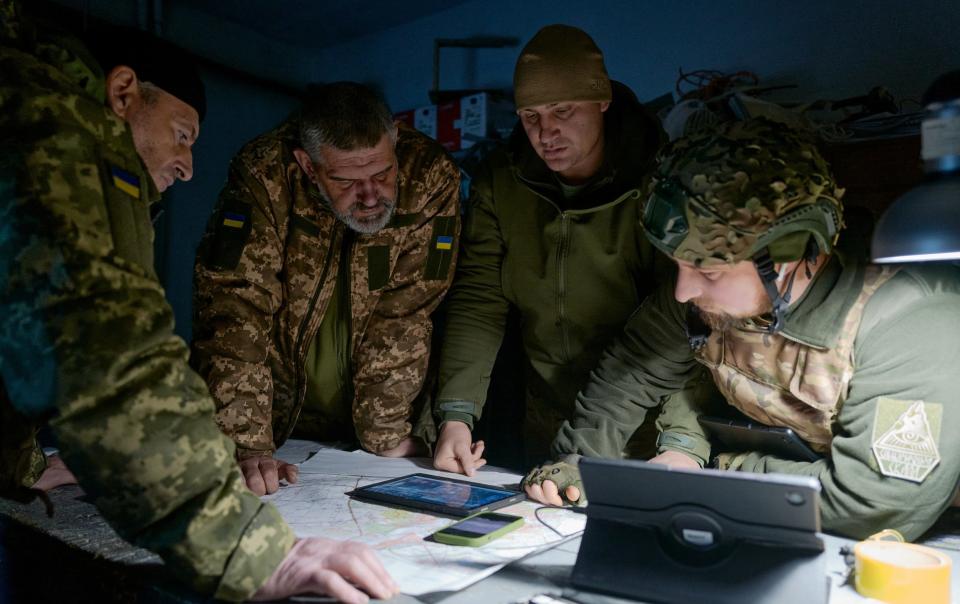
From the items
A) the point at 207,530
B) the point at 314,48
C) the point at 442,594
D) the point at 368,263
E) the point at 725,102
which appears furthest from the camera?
the point at 314,48

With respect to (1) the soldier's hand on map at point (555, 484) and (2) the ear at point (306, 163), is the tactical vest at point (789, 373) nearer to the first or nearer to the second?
(1) the soldier's hand on map at point (555, 484)

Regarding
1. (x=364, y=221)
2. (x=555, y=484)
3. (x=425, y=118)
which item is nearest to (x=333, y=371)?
(x=364, y=221)

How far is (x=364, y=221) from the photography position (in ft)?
6.60

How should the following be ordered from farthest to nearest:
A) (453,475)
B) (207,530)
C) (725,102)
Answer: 1. (725,102)
2. (453,475)
3. (207,530)

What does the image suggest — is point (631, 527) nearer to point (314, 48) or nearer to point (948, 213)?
point (948, 213)

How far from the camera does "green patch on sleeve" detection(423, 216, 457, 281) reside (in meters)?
2.12

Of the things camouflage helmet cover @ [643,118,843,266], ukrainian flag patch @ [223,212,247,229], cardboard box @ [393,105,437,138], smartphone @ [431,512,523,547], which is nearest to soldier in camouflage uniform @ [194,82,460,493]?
ukrainian flag patch @ [223,212,247,229]

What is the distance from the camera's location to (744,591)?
3.26ft

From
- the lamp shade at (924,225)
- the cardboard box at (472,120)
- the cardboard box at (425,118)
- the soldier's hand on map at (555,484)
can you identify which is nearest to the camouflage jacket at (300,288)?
the soldier's hand on map at (555,484)

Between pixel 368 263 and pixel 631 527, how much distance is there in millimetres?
1195

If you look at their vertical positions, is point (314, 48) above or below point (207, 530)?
above

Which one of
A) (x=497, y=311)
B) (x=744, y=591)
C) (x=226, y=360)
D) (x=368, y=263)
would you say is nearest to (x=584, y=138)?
(x=497, y=311)

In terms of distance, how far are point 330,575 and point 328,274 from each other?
116 centimetres

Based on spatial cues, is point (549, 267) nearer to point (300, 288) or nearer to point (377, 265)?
point (377, 265)
